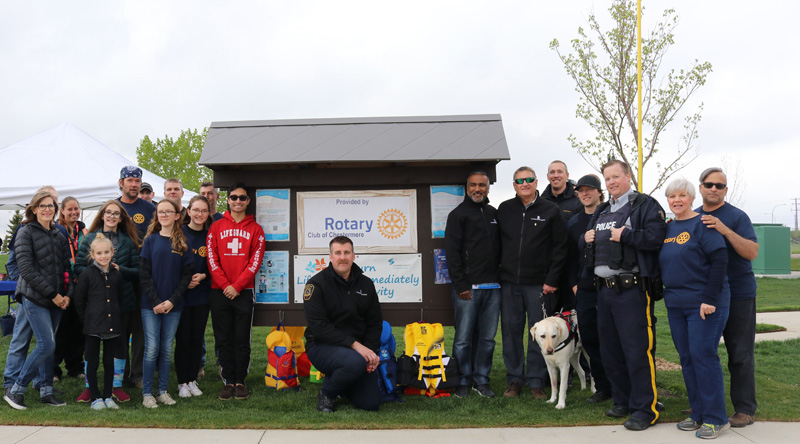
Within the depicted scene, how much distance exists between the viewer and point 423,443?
164 inches

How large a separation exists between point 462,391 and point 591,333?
1382 millimetres

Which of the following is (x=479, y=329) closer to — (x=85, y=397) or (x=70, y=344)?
(x=85, y=397)

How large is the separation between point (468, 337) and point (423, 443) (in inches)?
64.2

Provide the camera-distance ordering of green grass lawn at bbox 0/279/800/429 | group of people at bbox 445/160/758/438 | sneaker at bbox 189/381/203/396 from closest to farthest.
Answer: group of people at bbox 445/160/758/438 < green grass lawn at bbox 0/279/800/429 < sneaker at bbox 189/381/203/396

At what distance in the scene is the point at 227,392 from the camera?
18.1 ft

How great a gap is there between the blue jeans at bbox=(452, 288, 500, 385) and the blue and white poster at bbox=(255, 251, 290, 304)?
1868 millimetres

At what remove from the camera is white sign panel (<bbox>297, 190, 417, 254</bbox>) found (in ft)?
19.8

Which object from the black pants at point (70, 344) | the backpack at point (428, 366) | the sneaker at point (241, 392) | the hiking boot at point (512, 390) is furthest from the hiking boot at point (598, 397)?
the black pants at point (70, 344)

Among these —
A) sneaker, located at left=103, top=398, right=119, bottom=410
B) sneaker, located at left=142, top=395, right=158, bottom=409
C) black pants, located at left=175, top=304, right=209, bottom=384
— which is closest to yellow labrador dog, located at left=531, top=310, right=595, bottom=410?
black pants, located at left=175, top=304, right=209, bottom=384

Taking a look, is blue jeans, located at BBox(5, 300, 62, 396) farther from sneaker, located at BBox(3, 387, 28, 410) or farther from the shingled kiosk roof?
the shingled kiosk roof

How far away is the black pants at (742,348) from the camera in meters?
4.52

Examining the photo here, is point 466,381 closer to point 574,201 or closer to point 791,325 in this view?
point 574,201

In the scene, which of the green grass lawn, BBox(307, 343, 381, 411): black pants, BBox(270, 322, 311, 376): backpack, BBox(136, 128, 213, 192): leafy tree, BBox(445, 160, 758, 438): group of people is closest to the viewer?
BBox(445, 160, 758, 438): group of people

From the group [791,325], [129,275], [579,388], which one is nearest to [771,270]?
[791,325]
